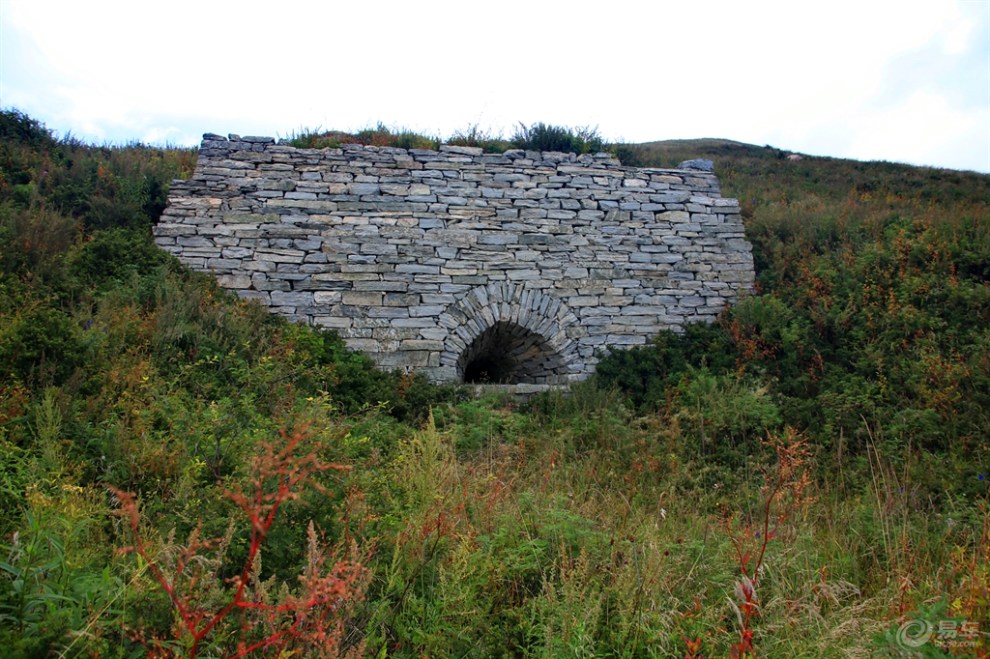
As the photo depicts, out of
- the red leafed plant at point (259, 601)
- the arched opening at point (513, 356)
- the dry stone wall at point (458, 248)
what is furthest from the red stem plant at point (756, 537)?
the dry stone wall at point (458, 248)

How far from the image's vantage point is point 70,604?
225cm

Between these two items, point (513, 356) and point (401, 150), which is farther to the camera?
point (513, 356)

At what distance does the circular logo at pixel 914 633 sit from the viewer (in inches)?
98.3

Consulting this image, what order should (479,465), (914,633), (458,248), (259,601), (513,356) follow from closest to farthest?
(259,601)
(914,633)
(479,465)
(458,248)
(513,356)

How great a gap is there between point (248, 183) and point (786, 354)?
8035mm

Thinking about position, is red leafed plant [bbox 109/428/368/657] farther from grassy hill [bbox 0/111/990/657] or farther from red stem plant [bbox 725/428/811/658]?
red stem plant [bbox 725/428/811/658]

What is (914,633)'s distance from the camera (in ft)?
8.57

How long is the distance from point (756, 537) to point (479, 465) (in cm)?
236

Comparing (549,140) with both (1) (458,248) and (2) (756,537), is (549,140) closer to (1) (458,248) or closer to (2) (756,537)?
(1) (458,248)

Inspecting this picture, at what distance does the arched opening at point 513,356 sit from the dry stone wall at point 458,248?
34 millimetres

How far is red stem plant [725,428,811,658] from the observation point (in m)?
2.23

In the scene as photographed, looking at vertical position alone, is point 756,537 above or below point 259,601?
below

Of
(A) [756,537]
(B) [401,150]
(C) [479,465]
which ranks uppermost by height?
(B) [401,150]

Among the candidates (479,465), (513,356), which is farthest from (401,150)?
(479,465)
